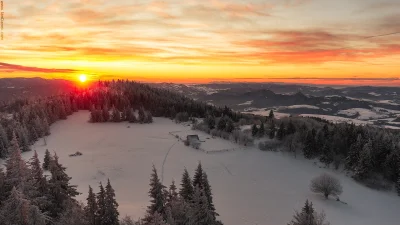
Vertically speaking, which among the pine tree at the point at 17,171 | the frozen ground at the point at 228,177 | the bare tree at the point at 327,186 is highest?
the pine tree at the point at 17,171

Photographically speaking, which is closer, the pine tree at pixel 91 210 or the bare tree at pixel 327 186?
the pine tree at pixel 91 210

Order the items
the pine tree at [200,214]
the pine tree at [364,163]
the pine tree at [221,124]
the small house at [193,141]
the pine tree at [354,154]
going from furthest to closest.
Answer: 1. the pine tree at [221,124]
2. the small house at [193,141]
3. the pine tree at [354,154]
4. the pine tree at [364,163]
5. the pine tree at [200,214]

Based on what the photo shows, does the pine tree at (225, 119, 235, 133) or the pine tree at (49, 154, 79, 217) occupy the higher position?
the pine tree at (49, 154, 79, 217)

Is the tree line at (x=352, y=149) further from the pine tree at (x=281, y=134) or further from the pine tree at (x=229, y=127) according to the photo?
the pine tree at (x=229, y=127)

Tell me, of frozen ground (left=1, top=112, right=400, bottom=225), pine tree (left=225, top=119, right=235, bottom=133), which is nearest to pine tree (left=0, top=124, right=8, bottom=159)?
frozen ground (left=1, top=112, right=400, bottom=225)

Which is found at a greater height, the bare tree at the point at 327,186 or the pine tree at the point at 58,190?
the pine tree at the point at 58,190

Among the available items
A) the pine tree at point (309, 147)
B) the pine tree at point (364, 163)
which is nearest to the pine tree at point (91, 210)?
the pine tree at point (364, 163)

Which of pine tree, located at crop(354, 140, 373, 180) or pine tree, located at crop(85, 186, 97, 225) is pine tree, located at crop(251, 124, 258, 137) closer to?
pine tree, located at crop(354, 140, 373, 180)
